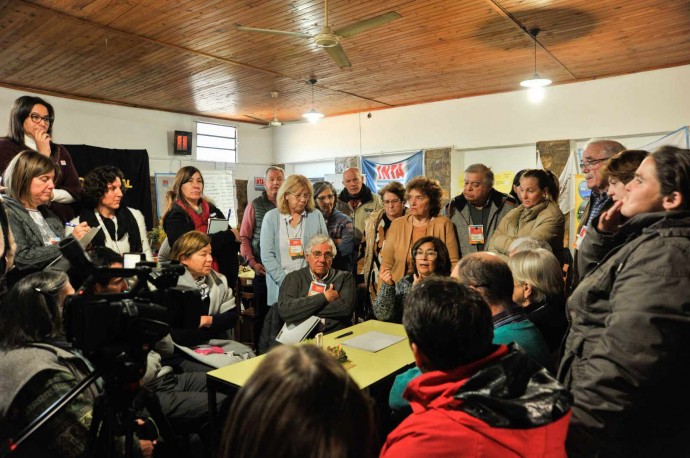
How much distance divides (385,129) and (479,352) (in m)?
7.33

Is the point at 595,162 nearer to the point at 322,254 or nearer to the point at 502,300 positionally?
the point at 502,300

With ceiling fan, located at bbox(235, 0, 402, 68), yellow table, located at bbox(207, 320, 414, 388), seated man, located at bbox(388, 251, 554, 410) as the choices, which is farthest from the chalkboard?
seated man, located at bbox(388, 251, 554, 410)

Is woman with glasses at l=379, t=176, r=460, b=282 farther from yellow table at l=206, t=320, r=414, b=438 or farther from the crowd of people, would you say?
yellow table at l=206, t=320, r=414, b=438

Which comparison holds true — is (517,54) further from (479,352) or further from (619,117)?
(479,352)

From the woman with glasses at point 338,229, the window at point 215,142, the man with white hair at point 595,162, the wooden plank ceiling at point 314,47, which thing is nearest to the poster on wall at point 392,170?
the wooden plank ceiling at point 314,47

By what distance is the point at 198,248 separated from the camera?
3.03m

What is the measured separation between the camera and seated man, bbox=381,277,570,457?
958 millimetres

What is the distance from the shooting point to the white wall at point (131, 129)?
6727 mm

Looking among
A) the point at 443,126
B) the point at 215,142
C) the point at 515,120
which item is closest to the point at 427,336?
the point at 515,120

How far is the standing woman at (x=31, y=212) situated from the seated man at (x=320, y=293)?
54.4 inches

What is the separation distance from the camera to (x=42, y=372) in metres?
1.47

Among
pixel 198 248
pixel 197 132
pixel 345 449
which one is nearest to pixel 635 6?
pixel 198 248

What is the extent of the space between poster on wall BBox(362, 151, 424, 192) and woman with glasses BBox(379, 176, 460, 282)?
418 centimetres

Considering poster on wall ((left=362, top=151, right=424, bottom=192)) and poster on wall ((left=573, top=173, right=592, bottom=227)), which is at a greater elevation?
poster on wall ((left=362, top=151, right=424, bottom=192))
